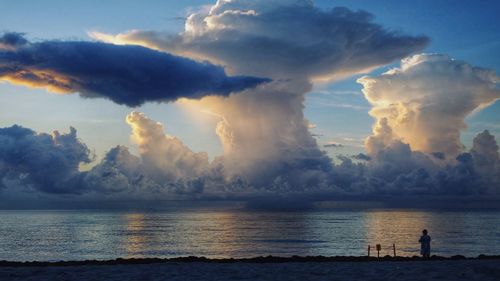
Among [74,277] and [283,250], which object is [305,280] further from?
[283,250]

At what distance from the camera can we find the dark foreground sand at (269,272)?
20812 millimetres

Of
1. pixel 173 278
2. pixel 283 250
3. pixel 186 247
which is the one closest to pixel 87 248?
pixel 186 247

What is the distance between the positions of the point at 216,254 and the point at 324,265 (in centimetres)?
3810

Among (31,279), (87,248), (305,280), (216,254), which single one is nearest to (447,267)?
(305,280)

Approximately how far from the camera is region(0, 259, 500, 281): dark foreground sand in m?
20.8

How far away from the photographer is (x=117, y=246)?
77750 millimetres

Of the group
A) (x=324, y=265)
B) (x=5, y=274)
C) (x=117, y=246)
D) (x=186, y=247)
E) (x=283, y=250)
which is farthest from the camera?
(x=117, y=246)

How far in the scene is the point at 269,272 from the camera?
22.8 metres

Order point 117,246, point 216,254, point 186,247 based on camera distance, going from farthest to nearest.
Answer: point 117,246
point 186,247
point 216,254

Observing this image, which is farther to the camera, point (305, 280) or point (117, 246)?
point (117, 246)

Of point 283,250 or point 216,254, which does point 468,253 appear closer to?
point 283,250

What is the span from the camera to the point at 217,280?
20.4m

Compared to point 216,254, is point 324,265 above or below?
above

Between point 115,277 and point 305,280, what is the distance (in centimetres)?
819
